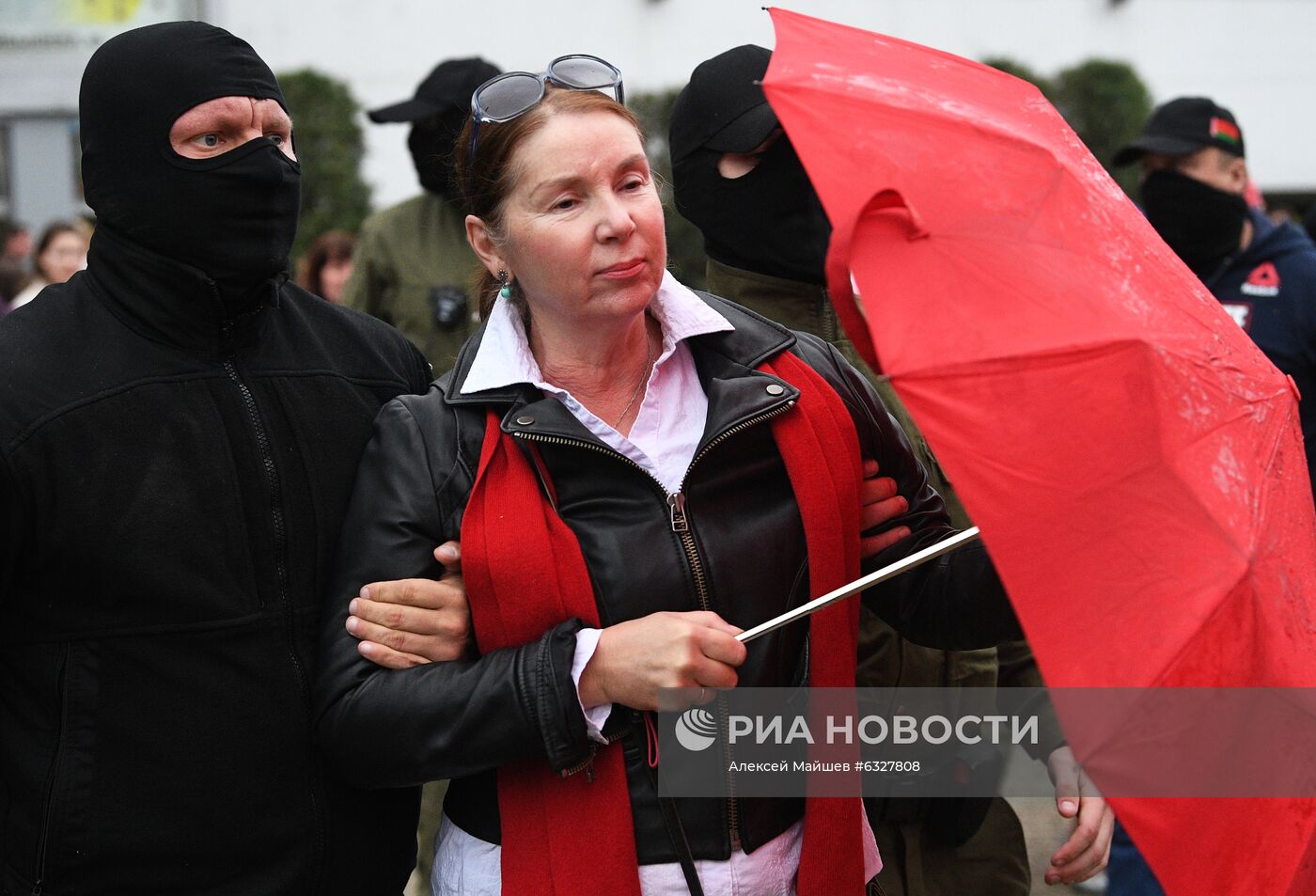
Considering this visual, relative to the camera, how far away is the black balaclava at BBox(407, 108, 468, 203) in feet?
17.5

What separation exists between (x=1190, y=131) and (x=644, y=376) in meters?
3.51

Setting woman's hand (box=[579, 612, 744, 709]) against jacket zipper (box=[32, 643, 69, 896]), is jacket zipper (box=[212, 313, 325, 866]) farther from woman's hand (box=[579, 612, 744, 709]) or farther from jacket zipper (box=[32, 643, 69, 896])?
woman's hand (box=[579, 612, 744, 709])

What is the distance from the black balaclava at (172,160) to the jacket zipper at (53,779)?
2.08 ft

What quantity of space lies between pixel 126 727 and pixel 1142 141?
4389mm

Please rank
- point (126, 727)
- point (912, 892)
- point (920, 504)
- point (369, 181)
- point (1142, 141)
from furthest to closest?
point (369, 181) → point (1142, 141) → point (912, 892) → point (920, 504) → point (126, 727)

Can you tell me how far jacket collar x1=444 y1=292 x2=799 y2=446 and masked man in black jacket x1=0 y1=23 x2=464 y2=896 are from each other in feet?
0.94

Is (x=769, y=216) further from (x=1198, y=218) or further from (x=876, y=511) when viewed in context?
(x=1198, y=218)

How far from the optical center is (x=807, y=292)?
332 centimetres

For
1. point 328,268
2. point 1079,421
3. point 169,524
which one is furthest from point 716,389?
point 328,268

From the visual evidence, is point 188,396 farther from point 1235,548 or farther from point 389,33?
point 389,33

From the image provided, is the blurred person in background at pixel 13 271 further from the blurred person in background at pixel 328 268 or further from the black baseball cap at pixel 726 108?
the black baseball cap at pixel 726 108

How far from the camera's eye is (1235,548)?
1.92 m

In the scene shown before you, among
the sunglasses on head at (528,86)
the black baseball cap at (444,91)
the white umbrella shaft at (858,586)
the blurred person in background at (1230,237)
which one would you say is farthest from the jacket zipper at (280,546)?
the blurred person in background at (1230,237)

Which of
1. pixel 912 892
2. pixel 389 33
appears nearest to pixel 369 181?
pixel 389 33
